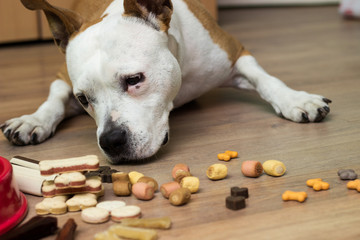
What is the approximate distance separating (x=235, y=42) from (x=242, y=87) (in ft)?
0.72

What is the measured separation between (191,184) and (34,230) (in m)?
0.48

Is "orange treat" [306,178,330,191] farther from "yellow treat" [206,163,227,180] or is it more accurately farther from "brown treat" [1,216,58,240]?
"brown treat" [1,216,58,240]

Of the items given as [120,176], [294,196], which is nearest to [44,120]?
[120,176]

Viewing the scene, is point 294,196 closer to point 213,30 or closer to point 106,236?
point 106,236

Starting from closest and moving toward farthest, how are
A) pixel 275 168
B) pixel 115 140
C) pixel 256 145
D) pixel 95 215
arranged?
pixel 95 215
pixel 275 168
pixel 115 140
pixel 256 145

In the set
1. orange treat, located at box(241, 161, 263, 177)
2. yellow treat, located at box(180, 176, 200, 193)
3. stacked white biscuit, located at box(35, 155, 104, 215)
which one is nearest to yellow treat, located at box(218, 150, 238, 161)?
orange treat, located at box(241, 161, 263, 177)

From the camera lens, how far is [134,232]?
1.37 m

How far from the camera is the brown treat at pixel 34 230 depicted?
139 cm

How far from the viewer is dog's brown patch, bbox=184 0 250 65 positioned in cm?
239

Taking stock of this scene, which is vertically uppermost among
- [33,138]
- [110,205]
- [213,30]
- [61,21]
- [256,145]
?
[61,21]

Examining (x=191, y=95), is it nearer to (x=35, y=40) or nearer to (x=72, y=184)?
(x=72, y=184)

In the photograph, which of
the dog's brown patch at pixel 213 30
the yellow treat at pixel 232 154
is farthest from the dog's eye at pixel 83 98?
the dog's brown patch at pixel 213 30

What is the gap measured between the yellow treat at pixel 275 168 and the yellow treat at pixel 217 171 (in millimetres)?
137

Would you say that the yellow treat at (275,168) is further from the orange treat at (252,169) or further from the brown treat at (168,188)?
the brown treat at (168,188)
